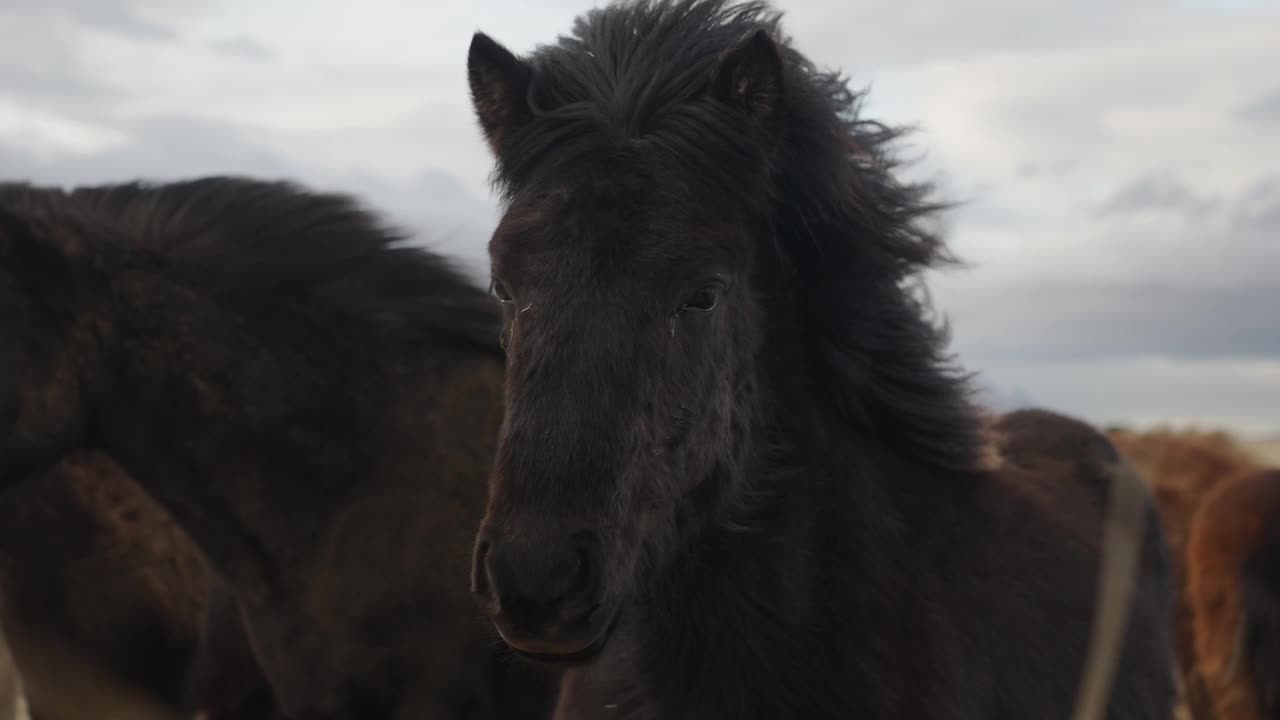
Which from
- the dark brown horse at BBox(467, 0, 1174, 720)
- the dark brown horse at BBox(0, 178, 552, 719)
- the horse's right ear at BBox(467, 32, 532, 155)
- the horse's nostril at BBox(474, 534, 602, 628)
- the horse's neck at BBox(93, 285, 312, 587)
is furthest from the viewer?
the horse's neck at BBox(93, 285, 312, 587)

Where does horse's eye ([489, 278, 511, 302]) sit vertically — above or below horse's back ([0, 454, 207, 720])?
above

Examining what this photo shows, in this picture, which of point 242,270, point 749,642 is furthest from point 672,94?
point 242,270

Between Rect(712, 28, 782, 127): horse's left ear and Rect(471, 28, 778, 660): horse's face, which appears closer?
Rect(471, 28, 778, 660): horse's face

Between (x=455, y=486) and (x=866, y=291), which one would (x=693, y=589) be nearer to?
(x=866, y=291)

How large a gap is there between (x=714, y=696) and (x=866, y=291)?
1097mm

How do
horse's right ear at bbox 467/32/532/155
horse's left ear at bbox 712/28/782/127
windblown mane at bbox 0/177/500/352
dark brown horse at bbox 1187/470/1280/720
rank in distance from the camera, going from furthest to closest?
1. dark brown horse at bbox 1187/470/1280/720
2. windblown mane at bbox 0/177/500/352
3. horse's right ear at bbox 467/32/532/155
4. horse's left ear at bbox 712/28/782/127

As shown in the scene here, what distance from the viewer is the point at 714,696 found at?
9.75 feet

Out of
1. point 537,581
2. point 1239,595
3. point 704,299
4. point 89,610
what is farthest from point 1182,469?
point 537,581

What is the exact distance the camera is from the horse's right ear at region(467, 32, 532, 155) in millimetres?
3201

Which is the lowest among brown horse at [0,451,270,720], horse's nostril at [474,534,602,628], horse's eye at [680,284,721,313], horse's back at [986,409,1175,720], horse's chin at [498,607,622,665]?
brown horse at [0,451,270,720]

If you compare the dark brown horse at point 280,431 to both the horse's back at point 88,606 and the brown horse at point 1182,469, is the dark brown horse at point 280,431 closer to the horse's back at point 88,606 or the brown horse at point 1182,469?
the horse's back at point 88,606

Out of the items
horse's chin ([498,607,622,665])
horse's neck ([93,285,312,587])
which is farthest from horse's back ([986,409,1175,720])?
horse's neck ([93,285,312,587])

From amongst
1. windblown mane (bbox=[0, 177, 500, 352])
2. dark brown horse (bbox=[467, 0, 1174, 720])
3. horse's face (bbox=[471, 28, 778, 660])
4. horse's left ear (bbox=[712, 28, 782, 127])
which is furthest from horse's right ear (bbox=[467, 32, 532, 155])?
windblown mane (bbox=[0, 177, 500, 352])

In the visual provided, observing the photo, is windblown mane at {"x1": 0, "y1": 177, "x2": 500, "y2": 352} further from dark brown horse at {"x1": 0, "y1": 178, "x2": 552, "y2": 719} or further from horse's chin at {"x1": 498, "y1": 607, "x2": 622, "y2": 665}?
horse's chin at {"x1": 498, "y1": 607, "x2": 622, "y2": 665}
